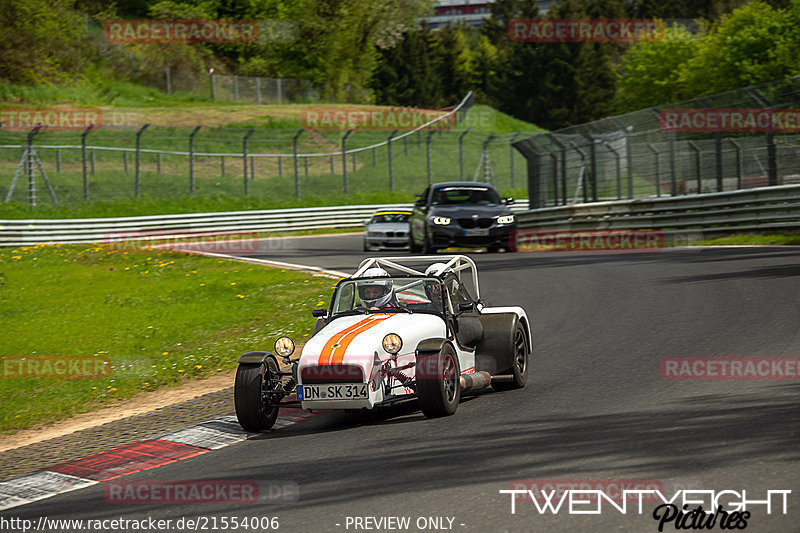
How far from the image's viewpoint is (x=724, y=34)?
7381 centimetres

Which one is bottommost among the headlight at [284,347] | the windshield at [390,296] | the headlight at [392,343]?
the headlight at [284,347]

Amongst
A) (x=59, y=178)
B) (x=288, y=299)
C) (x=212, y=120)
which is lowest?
(x=288, y=299)

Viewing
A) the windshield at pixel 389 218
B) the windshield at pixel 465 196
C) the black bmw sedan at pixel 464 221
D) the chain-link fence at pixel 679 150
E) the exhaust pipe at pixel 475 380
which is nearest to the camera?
the exhaust pipe at pixel 475 380

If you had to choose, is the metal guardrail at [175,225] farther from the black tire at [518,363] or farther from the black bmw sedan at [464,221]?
the black tire at [518,363]

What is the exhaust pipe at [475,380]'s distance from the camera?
28.7ft

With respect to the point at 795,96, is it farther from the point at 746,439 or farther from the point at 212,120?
the point at 212,120

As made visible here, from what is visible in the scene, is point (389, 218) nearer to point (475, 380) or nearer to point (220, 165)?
point (475, 380)

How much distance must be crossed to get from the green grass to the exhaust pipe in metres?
4.25

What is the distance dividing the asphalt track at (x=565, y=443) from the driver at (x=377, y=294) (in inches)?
38.2

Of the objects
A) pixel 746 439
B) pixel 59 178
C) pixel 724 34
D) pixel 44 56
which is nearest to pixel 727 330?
pixel 746 439

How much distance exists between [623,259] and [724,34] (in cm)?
6024

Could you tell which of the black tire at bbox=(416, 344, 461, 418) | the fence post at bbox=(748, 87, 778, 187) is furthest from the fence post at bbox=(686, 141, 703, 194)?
the black tire at bbox=(416, 344, 461, 418)

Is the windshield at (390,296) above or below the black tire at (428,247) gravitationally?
above

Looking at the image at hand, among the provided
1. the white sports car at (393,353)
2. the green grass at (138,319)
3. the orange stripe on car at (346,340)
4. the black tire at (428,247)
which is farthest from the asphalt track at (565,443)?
the black tire at (428,247)
